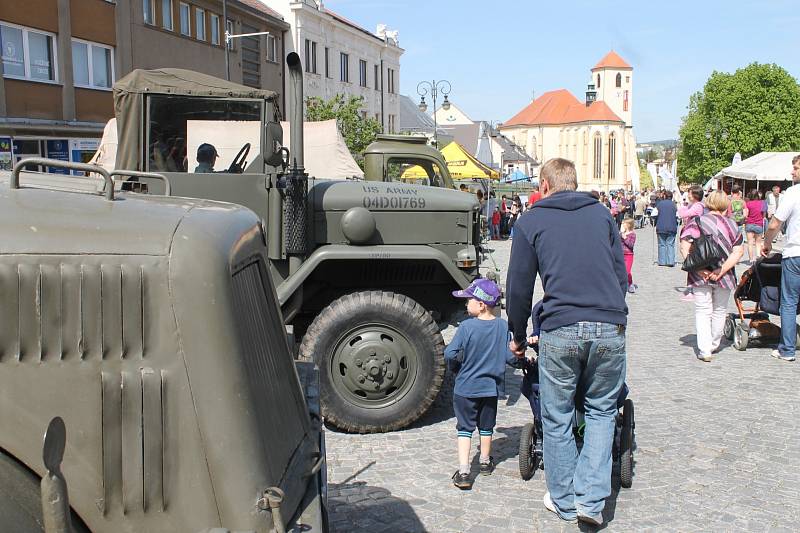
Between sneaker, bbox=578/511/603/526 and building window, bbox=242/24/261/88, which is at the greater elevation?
building window, bbox=242/24/261/88


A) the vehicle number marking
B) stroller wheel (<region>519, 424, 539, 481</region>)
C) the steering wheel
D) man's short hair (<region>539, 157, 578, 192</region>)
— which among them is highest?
the steering wheel

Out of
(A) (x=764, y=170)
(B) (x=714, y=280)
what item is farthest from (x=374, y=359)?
(A) (x=764, y=170)

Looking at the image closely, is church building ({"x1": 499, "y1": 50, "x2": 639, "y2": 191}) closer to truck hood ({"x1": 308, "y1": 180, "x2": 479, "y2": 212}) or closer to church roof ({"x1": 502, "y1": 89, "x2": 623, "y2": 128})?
church roof ({"x1": 502, "y1": 89, "x2": 623, "y2": 128})

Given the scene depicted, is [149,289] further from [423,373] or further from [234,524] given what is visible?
[423,373]

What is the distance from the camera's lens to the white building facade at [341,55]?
134 feet

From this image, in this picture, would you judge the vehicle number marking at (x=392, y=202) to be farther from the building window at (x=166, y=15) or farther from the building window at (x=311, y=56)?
the building window at (x=311, y=56)

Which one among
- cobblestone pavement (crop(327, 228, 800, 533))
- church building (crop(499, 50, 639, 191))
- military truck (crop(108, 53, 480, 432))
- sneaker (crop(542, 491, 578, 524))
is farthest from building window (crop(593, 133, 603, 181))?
sneaker (crop(542, 491, 578, 524))

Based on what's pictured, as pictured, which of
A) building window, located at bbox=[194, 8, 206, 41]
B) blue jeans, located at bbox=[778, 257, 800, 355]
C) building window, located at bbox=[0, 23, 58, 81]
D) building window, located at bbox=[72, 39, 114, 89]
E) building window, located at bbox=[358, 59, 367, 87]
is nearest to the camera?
blue jeans, located at bbox=[778, 257, 800, 355]

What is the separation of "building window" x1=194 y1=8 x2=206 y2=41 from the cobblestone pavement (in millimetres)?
25839

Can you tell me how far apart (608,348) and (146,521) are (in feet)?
8.35

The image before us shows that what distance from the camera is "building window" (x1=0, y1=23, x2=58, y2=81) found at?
1994cm

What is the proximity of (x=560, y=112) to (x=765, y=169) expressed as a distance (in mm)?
95802

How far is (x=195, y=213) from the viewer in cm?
218

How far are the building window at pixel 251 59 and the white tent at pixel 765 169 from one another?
2004 cm
